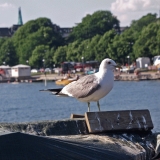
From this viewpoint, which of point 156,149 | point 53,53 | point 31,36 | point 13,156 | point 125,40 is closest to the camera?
point 13,156

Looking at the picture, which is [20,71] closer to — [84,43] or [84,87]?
[84,43]

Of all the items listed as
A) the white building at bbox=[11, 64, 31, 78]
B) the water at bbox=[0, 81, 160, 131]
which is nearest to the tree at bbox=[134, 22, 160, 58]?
the white building at bbox=[11, 64, 31, 78]

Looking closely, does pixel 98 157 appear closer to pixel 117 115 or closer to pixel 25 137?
pixel 25 137

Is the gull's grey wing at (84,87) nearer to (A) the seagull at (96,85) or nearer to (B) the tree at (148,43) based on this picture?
(A) the seagull at (96,85)

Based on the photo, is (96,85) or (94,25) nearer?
(96,85)

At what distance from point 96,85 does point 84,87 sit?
0.35m

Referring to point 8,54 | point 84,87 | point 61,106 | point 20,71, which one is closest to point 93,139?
point 84,87

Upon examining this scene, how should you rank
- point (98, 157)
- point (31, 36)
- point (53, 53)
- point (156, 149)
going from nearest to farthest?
point (98, 157), point (156, 149), point (53, 53), point (31, 36)

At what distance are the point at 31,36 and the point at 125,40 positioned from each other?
29908 millimetres

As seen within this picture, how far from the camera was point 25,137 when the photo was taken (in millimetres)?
7992

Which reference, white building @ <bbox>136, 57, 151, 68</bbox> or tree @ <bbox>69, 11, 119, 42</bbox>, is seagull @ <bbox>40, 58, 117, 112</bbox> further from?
tree @ <bbox>69, 11, 119, 42</bbox>

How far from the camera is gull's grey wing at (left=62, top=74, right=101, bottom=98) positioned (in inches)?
408

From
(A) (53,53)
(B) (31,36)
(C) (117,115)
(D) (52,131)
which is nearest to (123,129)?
(C) (117,115)

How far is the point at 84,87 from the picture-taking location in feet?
34.7
